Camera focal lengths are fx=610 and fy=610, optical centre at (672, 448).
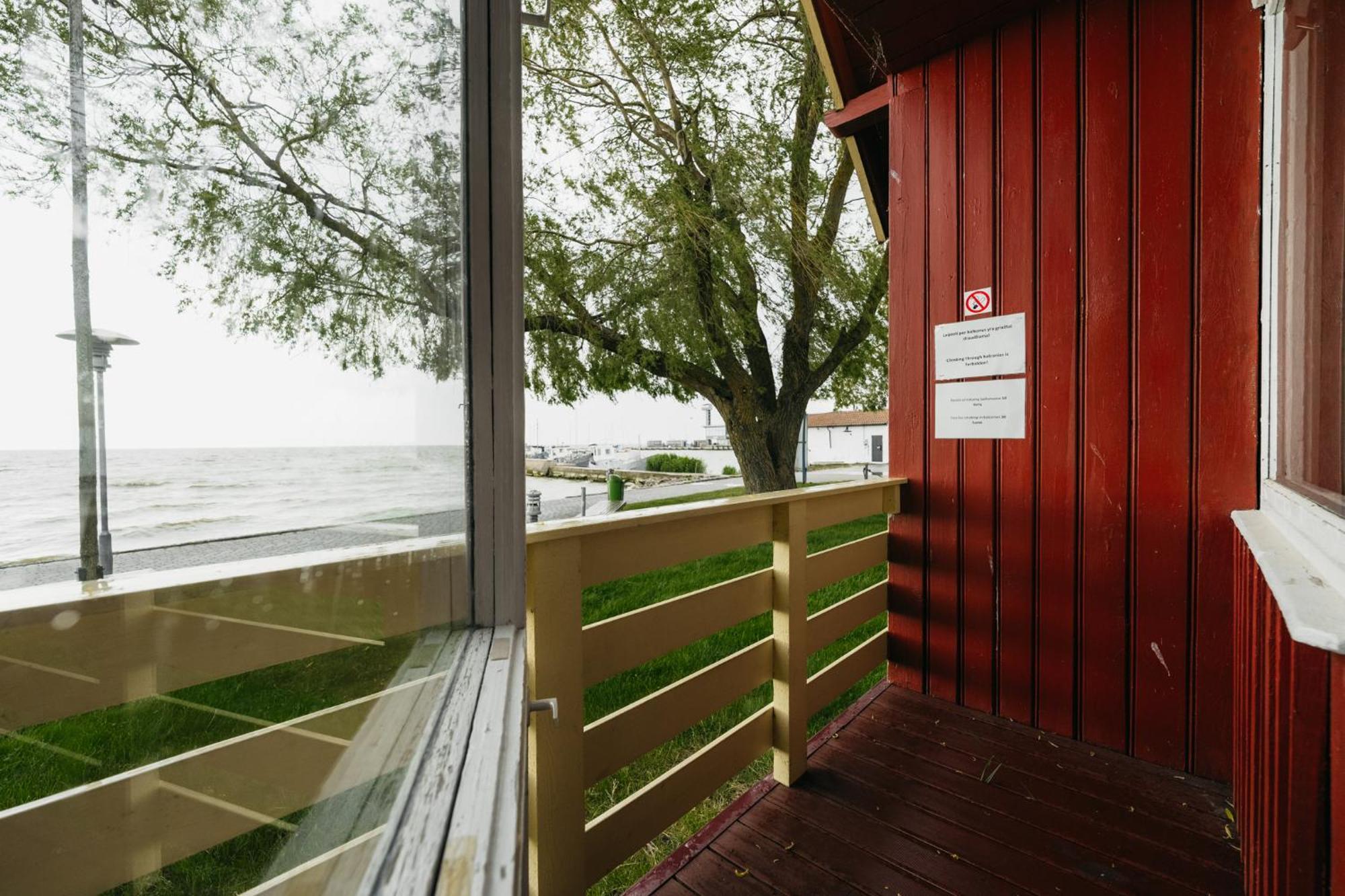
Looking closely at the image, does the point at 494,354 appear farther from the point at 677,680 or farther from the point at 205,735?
the point at 677,680

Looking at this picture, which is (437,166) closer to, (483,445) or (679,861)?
(483,445)

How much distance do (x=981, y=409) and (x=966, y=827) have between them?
1.25 metres

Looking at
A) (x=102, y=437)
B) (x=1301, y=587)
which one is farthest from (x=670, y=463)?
(x=102, y=437)

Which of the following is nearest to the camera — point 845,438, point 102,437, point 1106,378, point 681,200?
point 102,437

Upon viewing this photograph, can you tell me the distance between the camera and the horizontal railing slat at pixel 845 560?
1862 millimetres

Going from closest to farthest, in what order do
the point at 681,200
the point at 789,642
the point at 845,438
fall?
the point at 789,642
the point at 681,200
the point at 845,438

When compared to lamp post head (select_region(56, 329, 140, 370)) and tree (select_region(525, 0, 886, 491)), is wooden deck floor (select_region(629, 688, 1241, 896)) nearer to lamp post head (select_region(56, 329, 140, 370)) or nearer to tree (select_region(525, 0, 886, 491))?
lamp post head (select_region(56, 329, 140, 370))

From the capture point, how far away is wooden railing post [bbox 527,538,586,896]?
3.57ft

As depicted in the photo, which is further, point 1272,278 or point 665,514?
point 1272,278

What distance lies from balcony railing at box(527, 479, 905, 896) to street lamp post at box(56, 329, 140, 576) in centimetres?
75

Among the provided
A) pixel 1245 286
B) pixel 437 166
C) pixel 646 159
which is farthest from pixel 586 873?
pixel 646 159

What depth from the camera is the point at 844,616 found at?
2033 millimetres

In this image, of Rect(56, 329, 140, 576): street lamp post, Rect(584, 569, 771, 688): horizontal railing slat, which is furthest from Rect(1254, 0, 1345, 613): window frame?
Rect(56, 329, 140, 576): street lamp post

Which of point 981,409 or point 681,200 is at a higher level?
point 681,200
